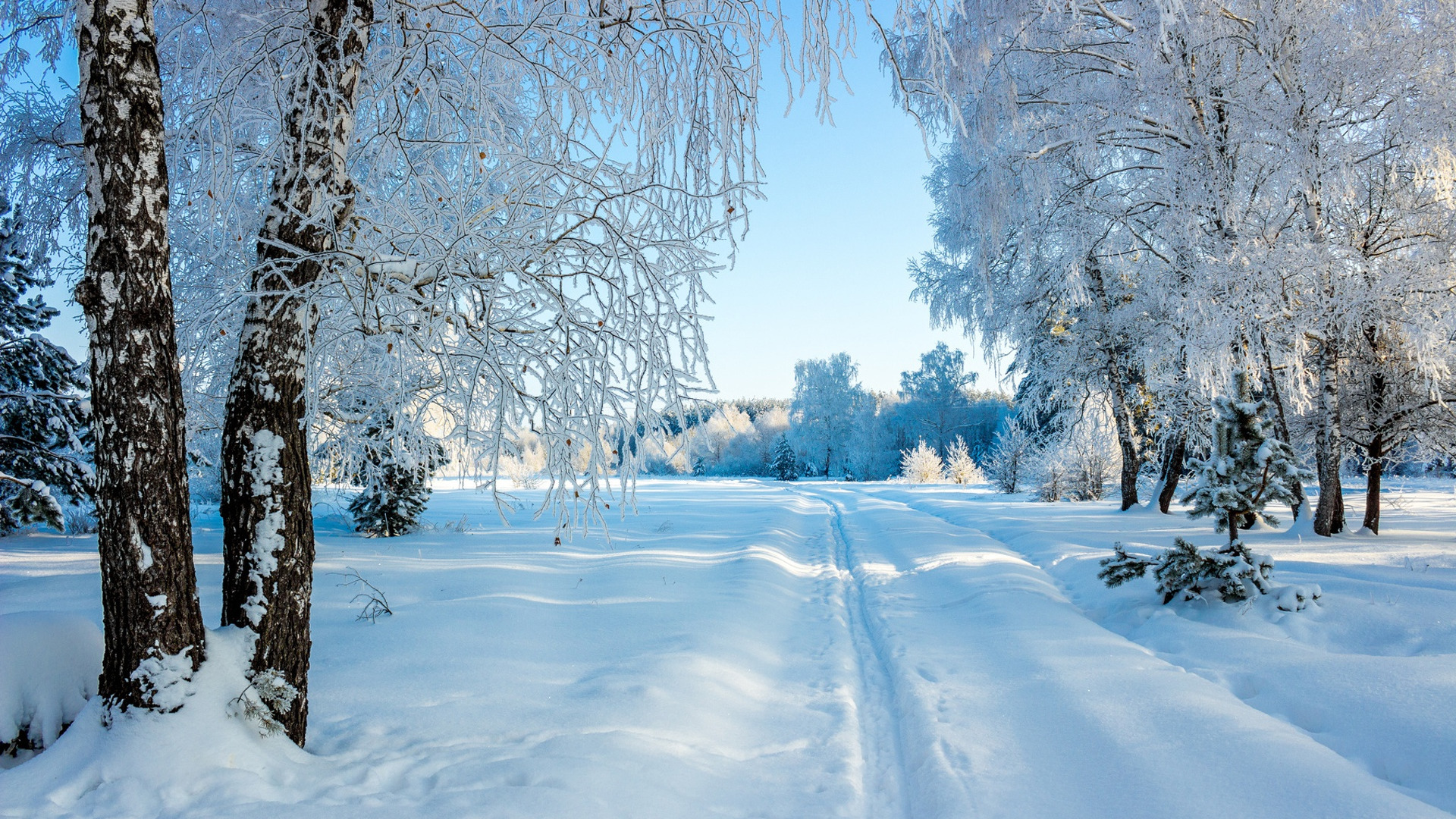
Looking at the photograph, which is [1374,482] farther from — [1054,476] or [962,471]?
[962,471]

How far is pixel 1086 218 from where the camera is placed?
11.3 metres

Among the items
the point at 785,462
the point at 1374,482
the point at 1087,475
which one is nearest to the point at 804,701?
the point at 1374,482

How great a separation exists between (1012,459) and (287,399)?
879 inches

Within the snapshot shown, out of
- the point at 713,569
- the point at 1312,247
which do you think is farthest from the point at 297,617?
the point at 1312,247

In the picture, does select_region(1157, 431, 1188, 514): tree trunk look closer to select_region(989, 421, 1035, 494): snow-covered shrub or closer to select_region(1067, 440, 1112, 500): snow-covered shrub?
select_region(1067, 440, 1112, 500): snow-covered shrub

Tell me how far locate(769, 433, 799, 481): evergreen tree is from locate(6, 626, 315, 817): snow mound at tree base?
44.6 metres

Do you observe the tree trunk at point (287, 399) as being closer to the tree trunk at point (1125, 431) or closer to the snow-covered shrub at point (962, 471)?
the tree trunk at point (1125, 431)

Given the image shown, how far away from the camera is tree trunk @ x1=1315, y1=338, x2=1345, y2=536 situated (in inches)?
339

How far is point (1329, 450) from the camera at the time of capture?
8.71 meters

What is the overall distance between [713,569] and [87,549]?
7.94m

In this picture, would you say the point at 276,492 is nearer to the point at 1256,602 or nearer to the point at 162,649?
the point at 162,649

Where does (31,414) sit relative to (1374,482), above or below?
above

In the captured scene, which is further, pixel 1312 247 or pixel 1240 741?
pixel 1312 247

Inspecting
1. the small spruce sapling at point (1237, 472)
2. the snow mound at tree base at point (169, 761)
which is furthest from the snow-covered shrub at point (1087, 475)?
the snow mound at tree base at point (169, 761)
